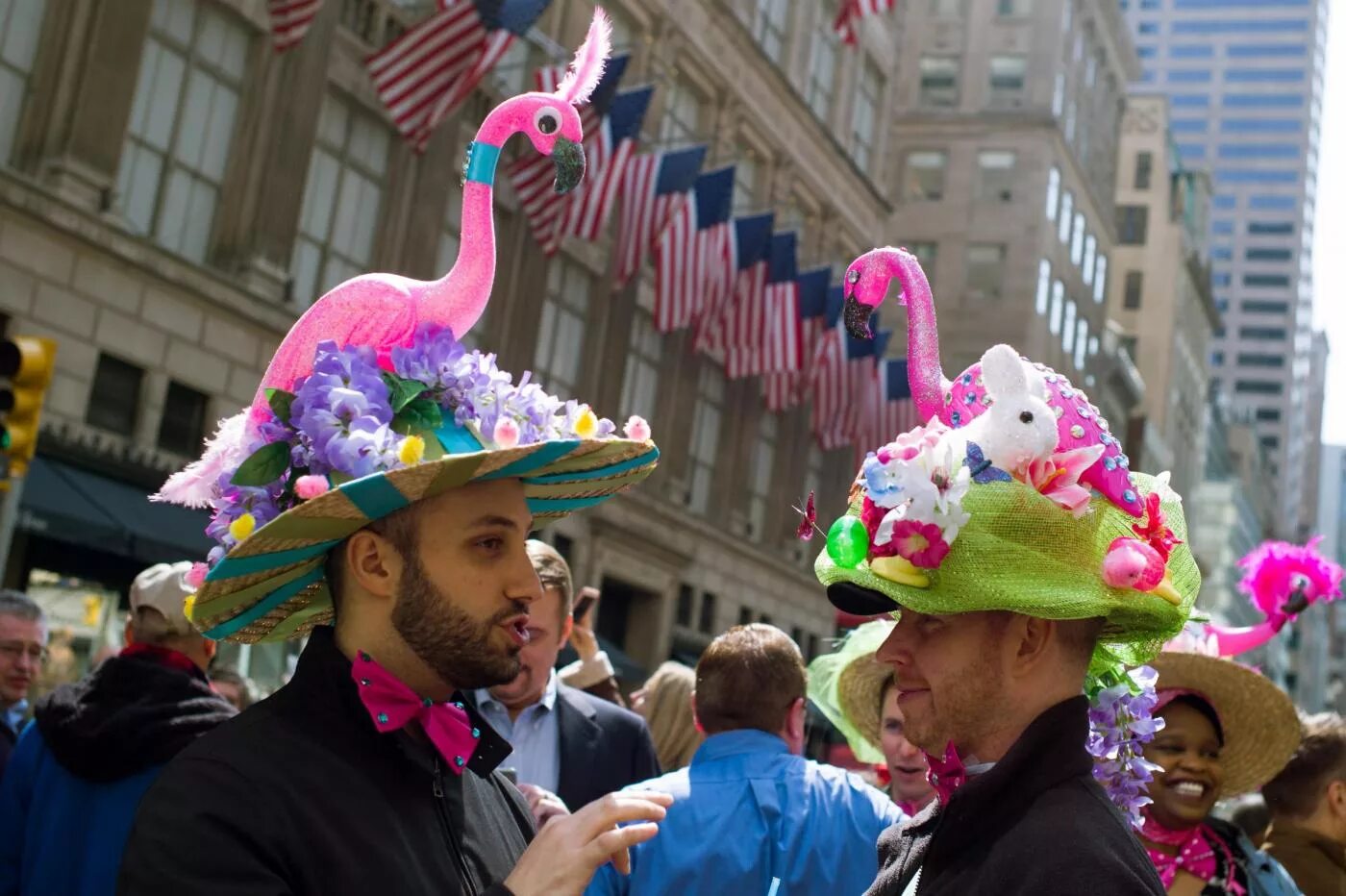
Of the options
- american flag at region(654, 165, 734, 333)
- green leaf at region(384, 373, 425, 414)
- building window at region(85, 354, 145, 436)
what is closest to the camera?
green leaf at region(384, 373, 425, 414)

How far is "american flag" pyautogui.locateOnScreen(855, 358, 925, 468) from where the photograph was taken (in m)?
29.1

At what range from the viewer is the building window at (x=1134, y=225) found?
7962 centimetres

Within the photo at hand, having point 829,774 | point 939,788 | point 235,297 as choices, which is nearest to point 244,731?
point 939,788

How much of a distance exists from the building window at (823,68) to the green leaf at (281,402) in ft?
108

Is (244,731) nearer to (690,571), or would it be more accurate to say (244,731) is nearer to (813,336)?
(813,336)

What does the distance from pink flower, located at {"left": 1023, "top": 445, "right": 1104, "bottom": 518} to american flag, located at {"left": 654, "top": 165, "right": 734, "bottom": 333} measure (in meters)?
19.9

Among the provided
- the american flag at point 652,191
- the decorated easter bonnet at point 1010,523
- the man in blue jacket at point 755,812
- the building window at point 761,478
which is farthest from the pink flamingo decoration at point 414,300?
the building window at point 761,478

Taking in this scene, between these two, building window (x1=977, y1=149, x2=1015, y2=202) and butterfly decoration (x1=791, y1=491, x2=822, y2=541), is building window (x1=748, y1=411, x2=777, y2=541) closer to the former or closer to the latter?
building window (x1=977, y1=149, x2=1015, y2=202)

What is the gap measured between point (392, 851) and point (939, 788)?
1017mm

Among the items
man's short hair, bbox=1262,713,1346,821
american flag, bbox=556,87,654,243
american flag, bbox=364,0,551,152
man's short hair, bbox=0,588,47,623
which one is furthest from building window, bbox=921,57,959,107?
man's short hair, bbox=0,588,47,623

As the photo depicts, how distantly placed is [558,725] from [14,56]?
1213cm

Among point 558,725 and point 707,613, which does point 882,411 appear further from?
point 558,725

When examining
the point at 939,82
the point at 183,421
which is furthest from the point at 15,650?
the point at 939,82

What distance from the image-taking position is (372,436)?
10.3 feet
